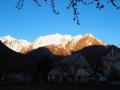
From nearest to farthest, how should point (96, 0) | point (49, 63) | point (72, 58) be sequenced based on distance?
point (96, 0), point (49, 63), point (72, 58)

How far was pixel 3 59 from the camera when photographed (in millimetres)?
199750

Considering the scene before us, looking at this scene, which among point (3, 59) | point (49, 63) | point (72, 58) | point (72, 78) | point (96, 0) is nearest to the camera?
point (96, 0)

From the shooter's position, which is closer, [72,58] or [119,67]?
[119,67]

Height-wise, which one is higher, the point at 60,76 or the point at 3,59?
the point at 3,59

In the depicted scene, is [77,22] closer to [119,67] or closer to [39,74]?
[39,74]

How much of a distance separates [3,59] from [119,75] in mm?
127192

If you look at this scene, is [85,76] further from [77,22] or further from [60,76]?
A: [77,22]

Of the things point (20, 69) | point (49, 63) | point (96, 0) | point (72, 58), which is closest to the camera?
point (96, 0)

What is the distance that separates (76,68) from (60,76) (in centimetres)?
422

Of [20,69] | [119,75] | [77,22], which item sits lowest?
[77,22]

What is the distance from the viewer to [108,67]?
8706 centimetres

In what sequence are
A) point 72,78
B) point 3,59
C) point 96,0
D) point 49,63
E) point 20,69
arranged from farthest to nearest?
point 3,59, point 20,69, point 72,78, point 49,63, point 96,0

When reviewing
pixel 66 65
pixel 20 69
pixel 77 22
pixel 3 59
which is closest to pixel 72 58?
pixel 66 65

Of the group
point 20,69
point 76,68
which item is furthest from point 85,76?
point 20,69
